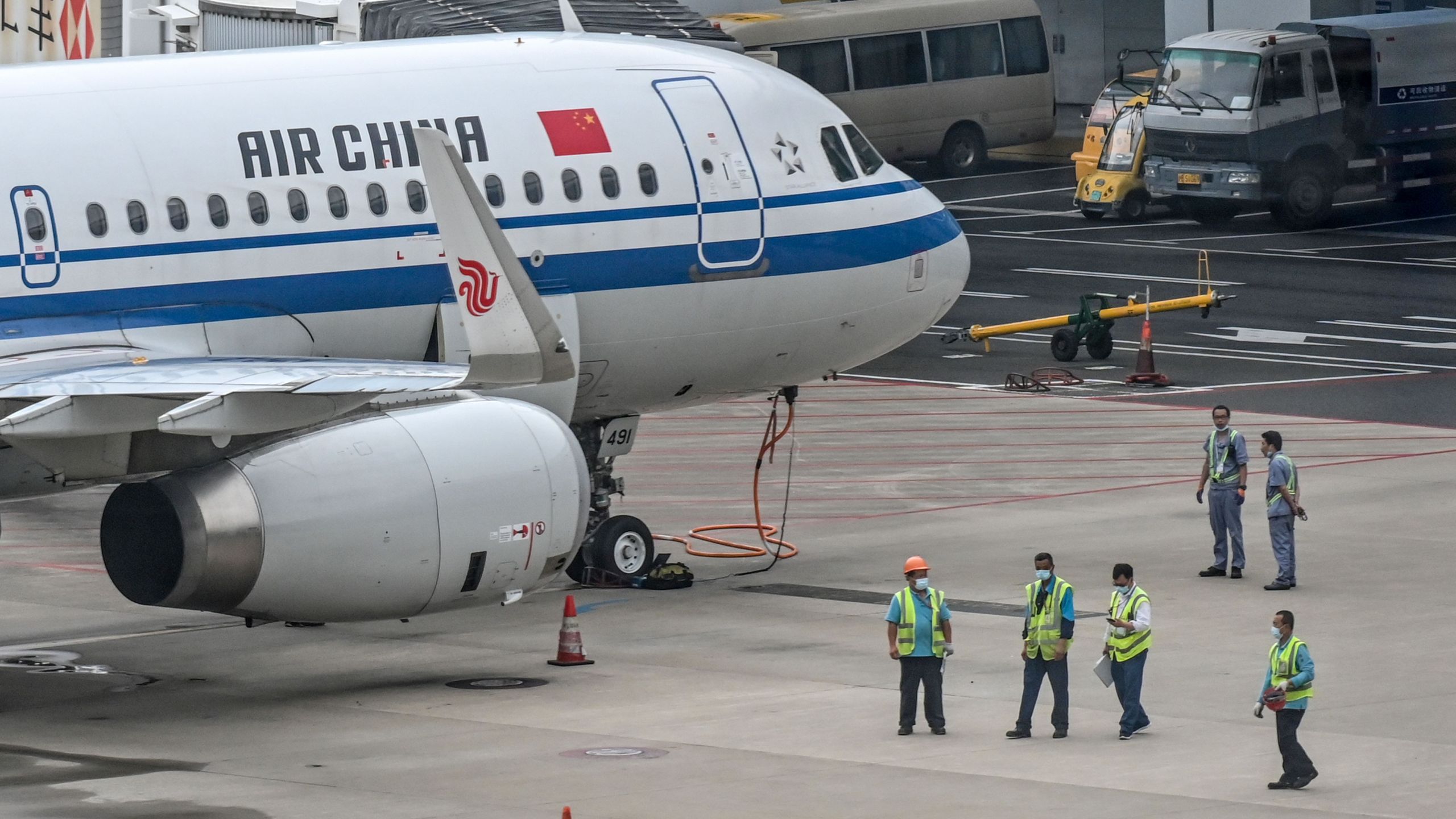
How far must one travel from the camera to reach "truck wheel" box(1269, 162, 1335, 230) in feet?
190

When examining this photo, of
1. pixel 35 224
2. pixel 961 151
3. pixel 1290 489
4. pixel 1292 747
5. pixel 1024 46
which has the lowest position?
pixel 1292 747

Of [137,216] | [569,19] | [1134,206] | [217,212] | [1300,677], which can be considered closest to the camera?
[1300,677]

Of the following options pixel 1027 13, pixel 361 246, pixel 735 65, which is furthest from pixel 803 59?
pixel 361 246

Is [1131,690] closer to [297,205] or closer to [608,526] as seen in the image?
[608,526]

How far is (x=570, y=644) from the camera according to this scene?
79.7 ft

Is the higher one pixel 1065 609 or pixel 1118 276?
pixel 1118 276

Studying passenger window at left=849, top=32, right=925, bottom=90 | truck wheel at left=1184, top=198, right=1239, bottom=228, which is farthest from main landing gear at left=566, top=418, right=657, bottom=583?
passenger window at left=849, top=32, right=925, bottom=90

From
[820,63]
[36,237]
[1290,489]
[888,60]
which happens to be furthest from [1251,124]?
[36,237]

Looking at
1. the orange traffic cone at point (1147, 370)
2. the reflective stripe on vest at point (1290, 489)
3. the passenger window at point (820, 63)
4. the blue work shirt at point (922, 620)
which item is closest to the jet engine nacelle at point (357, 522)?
the blue work shirt at point (922, 620)

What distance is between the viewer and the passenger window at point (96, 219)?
2281 cm

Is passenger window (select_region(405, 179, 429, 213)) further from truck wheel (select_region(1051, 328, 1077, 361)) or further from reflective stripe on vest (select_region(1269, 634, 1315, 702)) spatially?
truck wheel (select_region(1051, 328, 1077, 361))

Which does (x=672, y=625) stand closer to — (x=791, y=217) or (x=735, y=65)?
(x=791, y=217)

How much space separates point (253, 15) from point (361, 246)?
2459cm

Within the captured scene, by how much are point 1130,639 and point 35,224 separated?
10.7 metres
